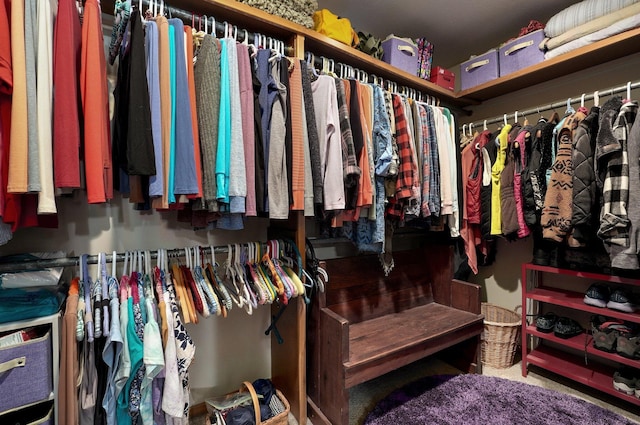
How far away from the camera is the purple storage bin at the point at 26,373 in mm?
861

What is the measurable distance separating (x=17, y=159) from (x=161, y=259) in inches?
22.7

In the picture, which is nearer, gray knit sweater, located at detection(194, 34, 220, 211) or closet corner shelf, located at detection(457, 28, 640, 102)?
gray knit sweater, located at detection(194, 34, 220, 211)

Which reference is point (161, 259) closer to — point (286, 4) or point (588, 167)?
point (286, 4)

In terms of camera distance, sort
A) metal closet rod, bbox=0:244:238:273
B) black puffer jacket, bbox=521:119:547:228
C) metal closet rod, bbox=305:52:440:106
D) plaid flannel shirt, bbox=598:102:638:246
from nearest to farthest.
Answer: metal closet rod, bbox=0:244:238:273 < plaid flannel shirt, bbox=598:102:638:246 < metal closet rod, bbox=305:52:440:106 < black puffer jacket, bbox=521:119:547:228

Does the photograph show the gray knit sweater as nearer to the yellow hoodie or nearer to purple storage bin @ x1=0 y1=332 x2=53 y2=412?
purple storage bin @ x1=0 y1=332 x2=53 y2=412

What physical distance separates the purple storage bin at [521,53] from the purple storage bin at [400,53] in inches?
25.6

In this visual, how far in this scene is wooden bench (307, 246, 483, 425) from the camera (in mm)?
1441

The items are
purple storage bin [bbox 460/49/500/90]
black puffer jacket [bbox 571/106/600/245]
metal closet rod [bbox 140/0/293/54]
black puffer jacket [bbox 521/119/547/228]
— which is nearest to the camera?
metal closet rod [bbox 140/0/293/54]

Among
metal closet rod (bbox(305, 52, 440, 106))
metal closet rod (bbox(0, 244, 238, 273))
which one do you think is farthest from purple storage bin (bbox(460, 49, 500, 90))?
metal closet rod (bbox(0, 244, 238, 273))

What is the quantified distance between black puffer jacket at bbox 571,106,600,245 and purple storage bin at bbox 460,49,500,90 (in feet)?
2.61

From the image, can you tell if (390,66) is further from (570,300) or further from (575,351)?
(575,351)

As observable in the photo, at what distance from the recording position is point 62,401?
95 cm

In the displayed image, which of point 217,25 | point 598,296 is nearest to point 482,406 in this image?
point 598,296

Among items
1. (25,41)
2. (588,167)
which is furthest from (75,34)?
(588,167)
